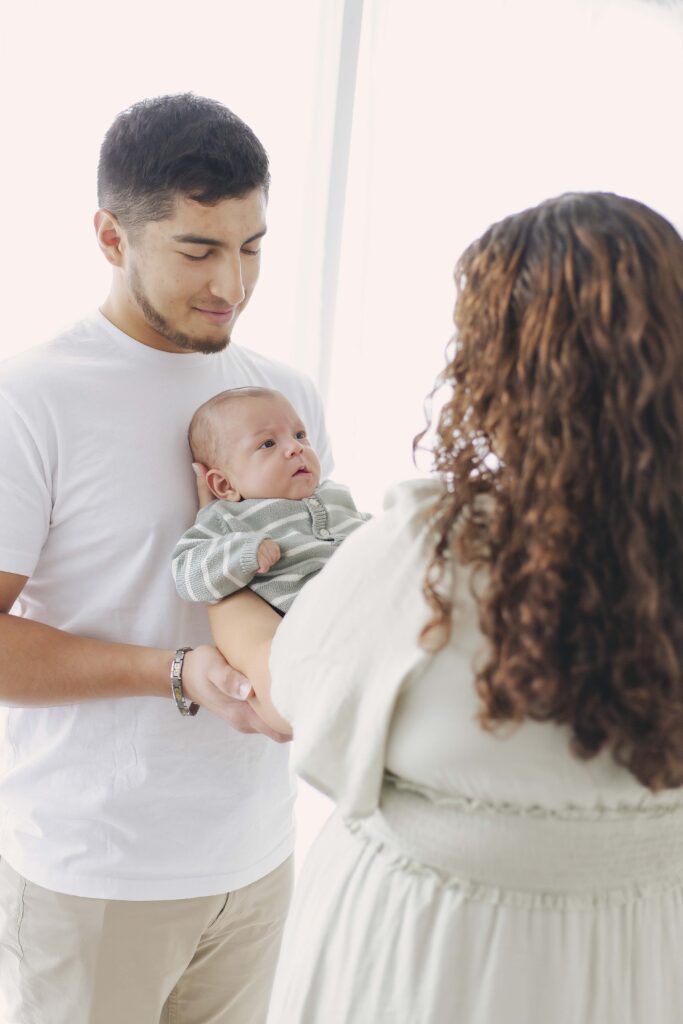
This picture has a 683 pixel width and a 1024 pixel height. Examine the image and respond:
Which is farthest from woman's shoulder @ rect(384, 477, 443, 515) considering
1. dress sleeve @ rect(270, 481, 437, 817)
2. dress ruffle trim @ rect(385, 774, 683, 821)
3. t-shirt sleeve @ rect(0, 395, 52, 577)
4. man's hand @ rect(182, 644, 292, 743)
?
t-shirt sleeve @ rect(0, 395, 52, 577)

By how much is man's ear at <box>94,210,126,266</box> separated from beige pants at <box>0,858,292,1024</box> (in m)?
0.94

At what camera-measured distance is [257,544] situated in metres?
1.30

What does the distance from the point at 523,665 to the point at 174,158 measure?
3.08 feet

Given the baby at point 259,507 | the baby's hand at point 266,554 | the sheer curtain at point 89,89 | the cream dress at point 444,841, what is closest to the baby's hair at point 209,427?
the baby at point 259,507

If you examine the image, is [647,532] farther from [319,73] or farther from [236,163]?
[319,73]

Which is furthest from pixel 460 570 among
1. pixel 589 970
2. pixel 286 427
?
pixel 286 427

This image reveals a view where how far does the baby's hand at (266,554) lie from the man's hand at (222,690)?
0.43 feet

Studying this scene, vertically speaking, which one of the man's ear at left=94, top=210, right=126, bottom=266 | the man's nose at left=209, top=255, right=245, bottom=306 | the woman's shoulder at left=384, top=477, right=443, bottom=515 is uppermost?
the man's ear at left=94, top=210, right=126, bottom=266

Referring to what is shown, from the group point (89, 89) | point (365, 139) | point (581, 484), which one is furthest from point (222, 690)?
point (365, 139)

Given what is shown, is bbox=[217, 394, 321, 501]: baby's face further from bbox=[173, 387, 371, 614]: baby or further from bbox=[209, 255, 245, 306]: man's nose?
bbox=[209, 255, 245, 306]: man's nose

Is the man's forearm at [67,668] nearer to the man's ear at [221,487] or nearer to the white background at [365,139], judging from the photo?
the man's ear at [221,487]

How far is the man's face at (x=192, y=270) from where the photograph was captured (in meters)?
1.47

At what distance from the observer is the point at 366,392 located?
2.90 m

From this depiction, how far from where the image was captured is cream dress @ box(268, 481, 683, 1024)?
0.93m
